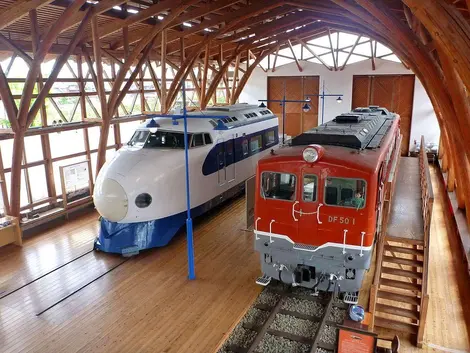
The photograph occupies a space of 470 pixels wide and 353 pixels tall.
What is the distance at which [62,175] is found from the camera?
10.4 meters

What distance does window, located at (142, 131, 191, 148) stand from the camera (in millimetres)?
9188

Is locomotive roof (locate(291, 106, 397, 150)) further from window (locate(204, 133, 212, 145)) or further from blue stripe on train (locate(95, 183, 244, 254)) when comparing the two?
blue stripe on train (locate(95, 183, 244, 254))

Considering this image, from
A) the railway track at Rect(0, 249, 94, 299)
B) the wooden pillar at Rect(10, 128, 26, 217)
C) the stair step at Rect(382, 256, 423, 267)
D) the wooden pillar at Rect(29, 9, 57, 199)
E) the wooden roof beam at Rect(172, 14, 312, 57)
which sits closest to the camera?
the stair step at Rect(382, 256, 423, 267)

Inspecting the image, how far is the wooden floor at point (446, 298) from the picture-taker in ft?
19.2

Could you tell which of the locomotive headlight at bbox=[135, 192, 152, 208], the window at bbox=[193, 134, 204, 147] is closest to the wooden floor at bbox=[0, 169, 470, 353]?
the locomotive headlight at bbox=[135, 192, 152, 208]

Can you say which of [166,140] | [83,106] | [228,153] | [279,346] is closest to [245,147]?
[228,153]

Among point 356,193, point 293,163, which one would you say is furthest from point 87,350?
point 356,193

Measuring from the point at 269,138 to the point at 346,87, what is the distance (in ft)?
26.7

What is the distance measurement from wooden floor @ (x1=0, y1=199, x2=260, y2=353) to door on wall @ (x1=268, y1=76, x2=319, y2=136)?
42.4 ft

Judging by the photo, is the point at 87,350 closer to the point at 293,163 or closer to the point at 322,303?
the point at 322,303

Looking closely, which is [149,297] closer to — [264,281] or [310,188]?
[264,281]

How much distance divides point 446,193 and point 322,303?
8.62m

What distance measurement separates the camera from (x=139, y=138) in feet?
31.4

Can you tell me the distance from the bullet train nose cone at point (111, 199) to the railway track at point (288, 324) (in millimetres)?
3341
